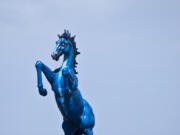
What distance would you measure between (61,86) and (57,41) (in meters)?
1.10

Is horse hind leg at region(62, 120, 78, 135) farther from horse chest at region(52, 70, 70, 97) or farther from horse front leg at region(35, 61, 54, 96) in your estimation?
horse front leg at region(35, 61, 54, 96)

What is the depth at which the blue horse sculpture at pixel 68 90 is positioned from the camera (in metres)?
9.41

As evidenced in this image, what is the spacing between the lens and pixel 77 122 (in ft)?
32.3

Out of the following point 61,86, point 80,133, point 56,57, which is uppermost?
point 56,57

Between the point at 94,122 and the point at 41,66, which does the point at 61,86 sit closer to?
the point at 41,66

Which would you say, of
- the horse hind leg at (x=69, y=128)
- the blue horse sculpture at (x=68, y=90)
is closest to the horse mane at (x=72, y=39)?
the blue horse sculpture at (x=68, y=90)

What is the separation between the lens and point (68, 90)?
366 inches

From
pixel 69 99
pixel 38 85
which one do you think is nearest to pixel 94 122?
pixel 69 99

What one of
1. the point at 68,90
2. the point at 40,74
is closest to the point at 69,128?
the point at 68,90

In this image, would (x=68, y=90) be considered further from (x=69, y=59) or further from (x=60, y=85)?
(x=69, y=59)

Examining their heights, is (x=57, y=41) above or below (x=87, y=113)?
above

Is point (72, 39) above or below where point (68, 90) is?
above

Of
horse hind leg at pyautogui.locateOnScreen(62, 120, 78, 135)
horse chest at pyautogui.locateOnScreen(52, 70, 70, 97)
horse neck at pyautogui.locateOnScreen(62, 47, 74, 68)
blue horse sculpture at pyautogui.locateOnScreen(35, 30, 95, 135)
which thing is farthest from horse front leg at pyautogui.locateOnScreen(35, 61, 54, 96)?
horse hind leg at pyautogui.locateOnScreen(62, 120, 78, 135)

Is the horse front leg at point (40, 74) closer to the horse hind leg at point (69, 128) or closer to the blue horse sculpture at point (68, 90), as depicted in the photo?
the blue horse sculpture at point (68, 90)
